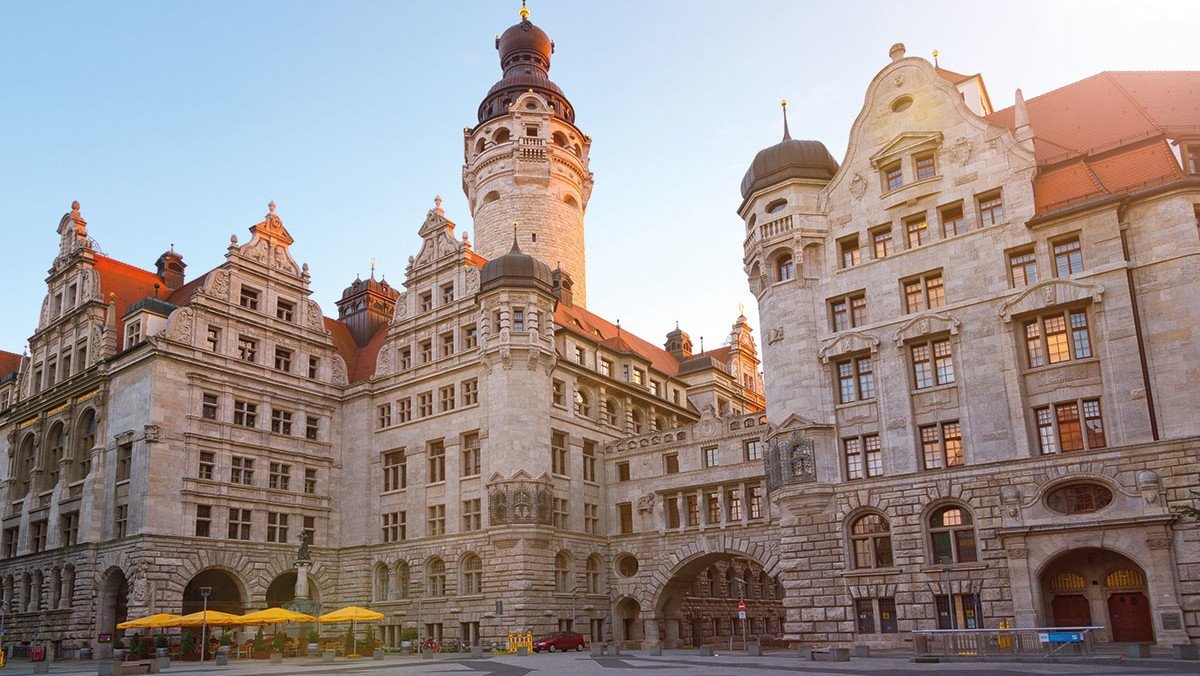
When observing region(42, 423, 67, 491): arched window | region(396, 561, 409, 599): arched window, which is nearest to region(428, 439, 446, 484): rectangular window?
region(396, 561, 409, 599): arched window

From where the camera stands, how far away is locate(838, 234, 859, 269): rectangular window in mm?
42781

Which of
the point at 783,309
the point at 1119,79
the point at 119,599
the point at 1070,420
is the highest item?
the point at 1119,79

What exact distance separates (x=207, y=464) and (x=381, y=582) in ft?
39.5

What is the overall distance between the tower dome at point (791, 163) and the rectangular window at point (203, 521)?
33.4m

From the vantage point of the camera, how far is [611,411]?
61.4 metres

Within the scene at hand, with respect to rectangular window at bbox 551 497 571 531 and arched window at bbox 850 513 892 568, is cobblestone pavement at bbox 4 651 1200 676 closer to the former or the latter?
arched window at bbox 850 513 892 568

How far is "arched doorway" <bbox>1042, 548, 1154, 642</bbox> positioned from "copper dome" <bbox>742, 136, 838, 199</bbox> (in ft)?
63.9

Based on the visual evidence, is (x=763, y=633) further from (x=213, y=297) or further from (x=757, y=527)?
(x=213, y=297)

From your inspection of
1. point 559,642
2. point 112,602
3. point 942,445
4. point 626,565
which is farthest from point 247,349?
point 942,445

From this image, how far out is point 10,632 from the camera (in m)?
56.5

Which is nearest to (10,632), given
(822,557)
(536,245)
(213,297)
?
(213,297)

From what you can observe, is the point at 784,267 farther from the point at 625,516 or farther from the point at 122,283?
the point at 122,283

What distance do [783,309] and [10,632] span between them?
157 ft

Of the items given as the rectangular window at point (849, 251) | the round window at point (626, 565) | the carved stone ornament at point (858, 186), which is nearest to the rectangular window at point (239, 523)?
the round window at point (626, 565)
